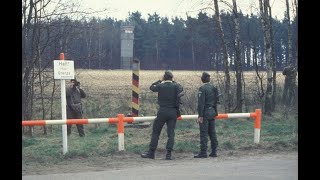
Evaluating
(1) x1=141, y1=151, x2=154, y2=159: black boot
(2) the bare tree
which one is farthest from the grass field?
(2) the bare tree

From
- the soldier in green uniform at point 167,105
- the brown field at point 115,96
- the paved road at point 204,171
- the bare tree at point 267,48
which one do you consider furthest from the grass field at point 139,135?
the paved road at point 204,171

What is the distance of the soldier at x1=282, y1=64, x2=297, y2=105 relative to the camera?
884 inches

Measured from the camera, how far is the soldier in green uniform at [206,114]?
37.7ft

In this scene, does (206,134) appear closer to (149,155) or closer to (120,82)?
(149,155)

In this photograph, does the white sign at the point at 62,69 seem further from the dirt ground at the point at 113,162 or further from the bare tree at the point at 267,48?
the bare tree at the point at 267,48

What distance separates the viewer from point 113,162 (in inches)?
424

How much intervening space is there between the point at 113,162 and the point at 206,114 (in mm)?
2383

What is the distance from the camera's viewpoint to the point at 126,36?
19406 mm

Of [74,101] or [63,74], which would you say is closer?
[63,74]

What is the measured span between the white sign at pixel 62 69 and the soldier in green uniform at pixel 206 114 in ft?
9.76

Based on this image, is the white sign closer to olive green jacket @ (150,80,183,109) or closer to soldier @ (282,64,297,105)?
olive green jacket @ (150,80,183,109)

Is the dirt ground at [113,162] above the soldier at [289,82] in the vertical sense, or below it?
below

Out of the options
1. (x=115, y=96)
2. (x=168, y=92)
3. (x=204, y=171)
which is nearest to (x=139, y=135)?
(x=168, y=92)
